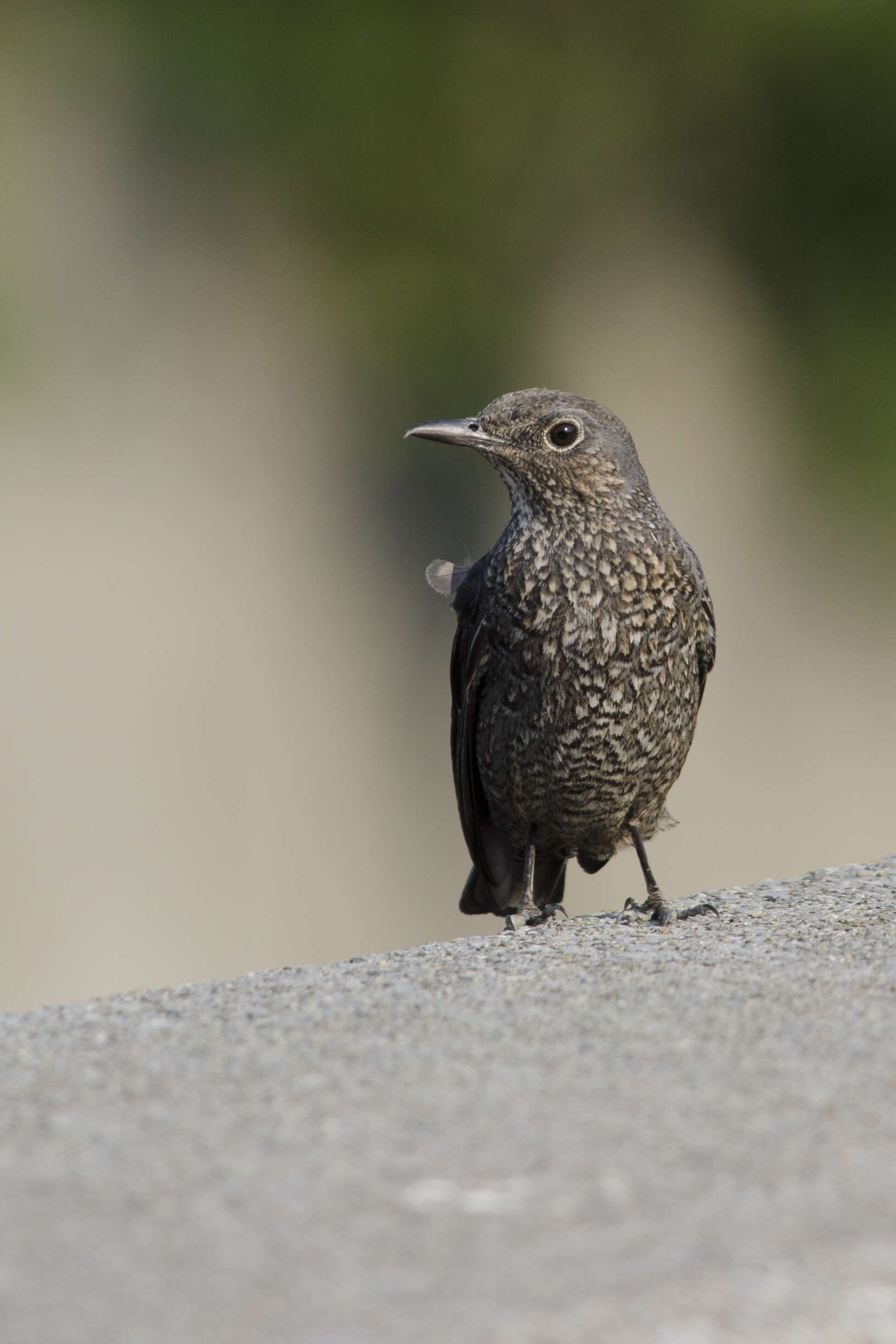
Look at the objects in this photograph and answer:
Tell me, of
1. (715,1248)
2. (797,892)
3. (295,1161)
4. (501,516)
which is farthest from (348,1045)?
(501,516)

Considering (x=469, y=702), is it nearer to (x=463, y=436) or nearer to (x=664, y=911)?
(x=463, y=436)

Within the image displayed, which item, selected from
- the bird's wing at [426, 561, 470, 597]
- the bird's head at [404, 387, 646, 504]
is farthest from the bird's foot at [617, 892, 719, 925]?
the bird's wing at [426, 561, 470, 597]

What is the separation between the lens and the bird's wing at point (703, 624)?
4.52 m

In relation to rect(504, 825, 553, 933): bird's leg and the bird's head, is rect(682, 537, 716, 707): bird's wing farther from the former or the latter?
rect(504, 825, 553, 933): bird's leg

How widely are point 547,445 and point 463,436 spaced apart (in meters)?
0.26

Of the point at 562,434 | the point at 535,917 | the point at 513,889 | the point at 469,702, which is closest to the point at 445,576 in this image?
the point at 469,702

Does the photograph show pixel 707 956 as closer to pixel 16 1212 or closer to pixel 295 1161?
pixel 295 1161

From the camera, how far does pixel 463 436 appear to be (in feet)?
14.8

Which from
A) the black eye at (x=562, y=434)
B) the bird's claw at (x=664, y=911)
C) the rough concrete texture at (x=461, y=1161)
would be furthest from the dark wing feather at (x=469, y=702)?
the rough concrete texture at (x=461, y=1161)

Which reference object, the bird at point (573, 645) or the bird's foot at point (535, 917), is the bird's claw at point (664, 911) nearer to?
the bird at point (573, 645)

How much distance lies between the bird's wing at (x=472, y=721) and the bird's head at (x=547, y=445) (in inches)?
13.7

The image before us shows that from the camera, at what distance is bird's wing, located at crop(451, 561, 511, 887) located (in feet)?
14.7

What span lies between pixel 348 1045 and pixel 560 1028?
1.16ft

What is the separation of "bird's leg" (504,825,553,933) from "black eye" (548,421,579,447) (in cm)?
119
